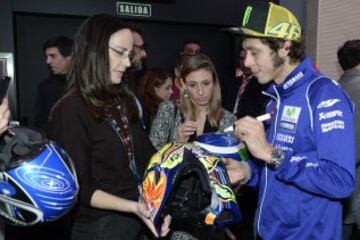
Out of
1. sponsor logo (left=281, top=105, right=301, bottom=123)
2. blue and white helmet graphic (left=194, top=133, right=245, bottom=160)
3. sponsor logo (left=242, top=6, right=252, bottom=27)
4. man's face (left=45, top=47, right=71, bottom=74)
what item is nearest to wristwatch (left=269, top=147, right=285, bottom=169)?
sponsor logo (left=281, top=105, right=301, bottom=123)

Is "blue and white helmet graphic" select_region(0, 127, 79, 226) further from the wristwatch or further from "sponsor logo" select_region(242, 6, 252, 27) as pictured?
"sponsor logo" select_region(242, 6, 252, 27)

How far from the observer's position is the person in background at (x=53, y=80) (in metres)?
3.18

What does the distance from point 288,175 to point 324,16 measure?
3.96 meters

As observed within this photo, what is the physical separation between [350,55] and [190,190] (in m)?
1.85

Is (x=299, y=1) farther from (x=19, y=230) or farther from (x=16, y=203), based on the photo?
(x=16, y=203)

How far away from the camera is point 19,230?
2.73m

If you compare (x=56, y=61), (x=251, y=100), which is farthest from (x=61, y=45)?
(x=251, y=100)

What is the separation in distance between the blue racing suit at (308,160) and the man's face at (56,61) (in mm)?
2123

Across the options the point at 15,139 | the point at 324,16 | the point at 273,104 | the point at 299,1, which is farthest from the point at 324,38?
the point at 15,139

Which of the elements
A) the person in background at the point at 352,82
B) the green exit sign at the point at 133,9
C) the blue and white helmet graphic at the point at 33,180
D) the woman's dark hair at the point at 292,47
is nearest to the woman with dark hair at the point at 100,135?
the blue and white helmet graphic at the point at 33,180

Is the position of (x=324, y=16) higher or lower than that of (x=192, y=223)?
higher

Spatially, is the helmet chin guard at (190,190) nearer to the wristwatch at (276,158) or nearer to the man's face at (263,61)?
the wristwatch at (276,158)

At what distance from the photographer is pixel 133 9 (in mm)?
4582

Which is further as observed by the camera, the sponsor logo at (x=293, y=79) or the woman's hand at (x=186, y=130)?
the woman's hand at (x=186, y=130)
